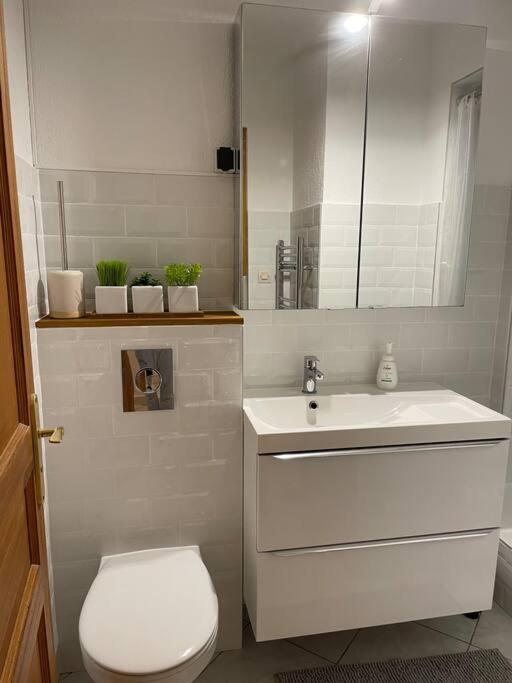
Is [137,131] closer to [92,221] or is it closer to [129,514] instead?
[92,221]

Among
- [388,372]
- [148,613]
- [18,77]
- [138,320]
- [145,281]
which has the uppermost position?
[18,77]

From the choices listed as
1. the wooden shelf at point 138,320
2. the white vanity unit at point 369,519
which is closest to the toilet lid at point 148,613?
the white vanity unit at point 369,519

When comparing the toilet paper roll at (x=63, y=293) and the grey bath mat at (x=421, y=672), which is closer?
the toilet paper roll at (x=63, y=293)

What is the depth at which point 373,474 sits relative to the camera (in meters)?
1.68

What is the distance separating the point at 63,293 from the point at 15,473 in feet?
2.90

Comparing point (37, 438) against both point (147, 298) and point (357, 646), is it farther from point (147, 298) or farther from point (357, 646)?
point (357, 646)

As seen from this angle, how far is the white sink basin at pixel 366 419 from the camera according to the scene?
162 centimetres

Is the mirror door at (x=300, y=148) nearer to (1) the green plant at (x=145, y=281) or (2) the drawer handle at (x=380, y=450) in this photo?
(1) the green plant at (x=145, y=281)

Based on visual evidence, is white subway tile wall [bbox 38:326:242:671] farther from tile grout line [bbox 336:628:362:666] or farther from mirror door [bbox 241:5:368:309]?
tile grout line [bbox 336:628:362:666]

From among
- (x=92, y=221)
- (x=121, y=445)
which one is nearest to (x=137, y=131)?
(x=92, y=221)

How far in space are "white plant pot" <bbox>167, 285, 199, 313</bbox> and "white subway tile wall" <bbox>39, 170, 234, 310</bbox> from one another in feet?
0.60

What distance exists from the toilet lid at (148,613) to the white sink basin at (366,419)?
46 cm

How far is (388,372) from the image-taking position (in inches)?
80.7

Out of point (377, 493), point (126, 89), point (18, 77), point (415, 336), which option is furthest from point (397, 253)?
point (18, 77)
